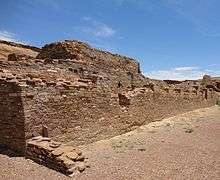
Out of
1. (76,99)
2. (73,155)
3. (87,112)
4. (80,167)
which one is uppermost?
(76,99)

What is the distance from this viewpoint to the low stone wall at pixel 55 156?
8344 mm

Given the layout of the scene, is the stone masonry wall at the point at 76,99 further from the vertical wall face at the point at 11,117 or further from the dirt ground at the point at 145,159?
the dirt ground at the point at 145,159

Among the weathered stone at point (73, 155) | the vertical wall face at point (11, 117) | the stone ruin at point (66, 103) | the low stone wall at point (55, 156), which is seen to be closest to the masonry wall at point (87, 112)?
the stone ruin at point (66, 103)

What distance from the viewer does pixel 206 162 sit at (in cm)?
937

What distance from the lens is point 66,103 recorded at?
10.6m

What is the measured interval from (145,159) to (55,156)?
2.63m

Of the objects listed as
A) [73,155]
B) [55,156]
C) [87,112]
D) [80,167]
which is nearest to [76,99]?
[87,112]

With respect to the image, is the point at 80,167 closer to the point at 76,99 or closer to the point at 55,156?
the point at 55,156

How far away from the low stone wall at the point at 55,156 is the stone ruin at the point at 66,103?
2 centimetres

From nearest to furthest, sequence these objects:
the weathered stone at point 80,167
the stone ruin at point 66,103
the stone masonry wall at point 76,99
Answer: the weathered stone at point 80,167
the stone ruin at point 66,103
the stone masonry wall at point 76,99

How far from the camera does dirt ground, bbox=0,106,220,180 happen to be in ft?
26.9

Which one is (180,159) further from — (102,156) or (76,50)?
(76,50)

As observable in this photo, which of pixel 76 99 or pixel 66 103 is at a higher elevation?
pixel 76 99

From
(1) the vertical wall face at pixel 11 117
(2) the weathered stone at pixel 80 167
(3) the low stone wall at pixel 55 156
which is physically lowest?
(2) the weathered stone at pixel 80 167
